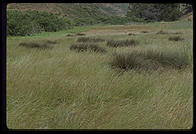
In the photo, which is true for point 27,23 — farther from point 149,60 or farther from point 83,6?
point 149,60

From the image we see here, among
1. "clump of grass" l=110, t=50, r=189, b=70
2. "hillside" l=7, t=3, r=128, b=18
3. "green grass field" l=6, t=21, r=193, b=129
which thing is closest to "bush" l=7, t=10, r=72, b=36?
"hillside" l=7, t=3, r=128, b=18

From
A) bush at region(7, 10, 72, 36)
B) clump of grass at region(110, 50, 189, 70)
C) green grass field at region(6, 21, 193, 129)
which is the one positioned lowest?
bush at region(7, 10, 72, 36)

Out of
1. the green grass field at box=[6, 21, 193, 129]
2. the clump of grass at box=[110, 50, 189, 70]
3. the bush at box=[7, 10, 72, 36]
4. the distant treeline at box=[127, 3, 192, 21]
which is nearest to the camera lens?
the green grass field at box=[6, 21, 193, 129]

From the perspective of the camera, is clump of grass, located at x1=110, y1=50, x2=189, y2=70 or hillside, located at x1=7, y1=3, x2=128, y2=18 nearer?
hillside, located at x1=7, y1=3, x2=128, y2=18

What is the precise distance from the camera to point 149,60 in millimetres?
4059

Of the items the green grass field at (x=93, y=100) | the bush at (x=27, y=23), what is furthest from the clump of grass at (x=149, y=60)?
the bush at (x=27, y=23)

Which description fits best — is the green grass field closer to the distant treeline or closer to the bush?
the distant treeline

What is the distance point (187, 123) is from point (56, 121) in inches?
30.7

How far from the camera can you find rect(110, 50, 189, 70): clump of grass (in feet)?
11.8

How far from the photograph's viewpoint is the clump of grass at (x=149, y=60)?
3.59m

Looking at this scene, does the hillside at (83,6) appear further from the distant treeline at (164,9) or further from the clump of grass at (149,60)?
the clump of grass at (149,60)

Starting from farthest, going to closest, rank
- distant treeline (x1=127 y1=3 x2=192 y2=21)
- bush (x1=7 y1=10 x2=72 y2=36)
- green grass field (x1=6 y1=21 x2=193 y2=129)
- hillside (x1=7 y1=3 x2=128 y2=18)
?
bush (x1=7 y1=10 x2=72 y2=36) < distant treeline (x1=127 y1=3 x2=192 y2=21) < green grass field (x1=6 y1=21 x2=193 y2=129) < hillside (x1=7 y1=3 x2=128 y2=18)

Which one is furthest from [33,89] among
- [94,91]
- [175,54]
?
[175,54]
